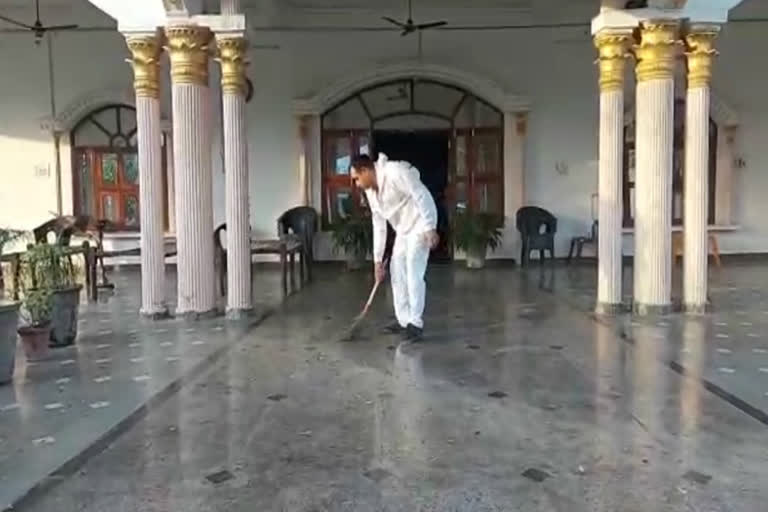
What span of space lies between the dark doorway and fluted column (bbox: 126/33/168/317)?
6.21 m

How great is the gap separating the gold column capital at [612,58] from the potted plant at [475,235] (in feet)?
16.7

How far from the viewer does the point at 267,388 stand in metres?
4.92

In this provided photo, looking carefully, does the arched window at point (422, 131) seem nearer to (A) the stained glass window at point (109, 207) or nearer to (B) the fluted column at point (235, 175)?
(A) the stained glass window at point (109, 207)

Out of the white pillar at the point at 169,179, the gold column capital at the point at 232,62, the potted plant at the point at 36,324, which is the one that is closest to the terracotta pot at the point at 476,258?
the white pillar at the point at 169,179

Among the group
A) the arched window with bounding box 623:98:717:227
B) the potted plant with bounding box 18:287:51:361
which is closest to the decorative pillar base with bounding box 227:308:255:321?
the potted plant with bounding box 18:287:51:361

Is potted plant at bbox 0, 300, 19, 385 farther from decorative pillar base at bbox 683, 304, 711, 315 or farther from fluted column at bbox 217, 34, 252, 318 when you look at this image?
decorative pillar base at bbox 683, 304, 711, 315

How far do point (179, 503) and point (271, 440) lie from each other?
0.81 m

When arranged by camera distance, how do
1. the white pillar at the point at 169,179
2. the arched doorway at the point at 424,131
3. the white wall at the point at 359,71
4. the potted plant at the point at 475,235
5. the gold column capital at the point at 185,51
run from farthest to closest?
the arched doorway at the point at 424,131
the white wall at the point at 359,71
the white pillar at the point at 169,179
the potted plant at the point at 475,235
the gold column capital at the point at 185,51

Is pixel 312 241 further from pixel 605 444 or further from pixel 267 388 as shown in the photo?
pixel 605 444

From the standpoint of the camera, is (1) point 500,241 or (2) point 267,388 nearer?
(2) point 267,388

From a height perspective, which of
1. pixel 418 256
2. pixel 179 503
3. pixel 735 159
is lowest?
pixel 179 503

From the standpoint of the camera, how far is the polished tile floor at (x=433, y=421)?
3170 millimetres

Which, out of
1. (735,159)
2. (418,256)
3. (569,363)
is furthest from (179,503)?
(735,159)

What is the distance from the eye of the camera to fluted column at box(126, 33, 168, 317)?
303 inches
